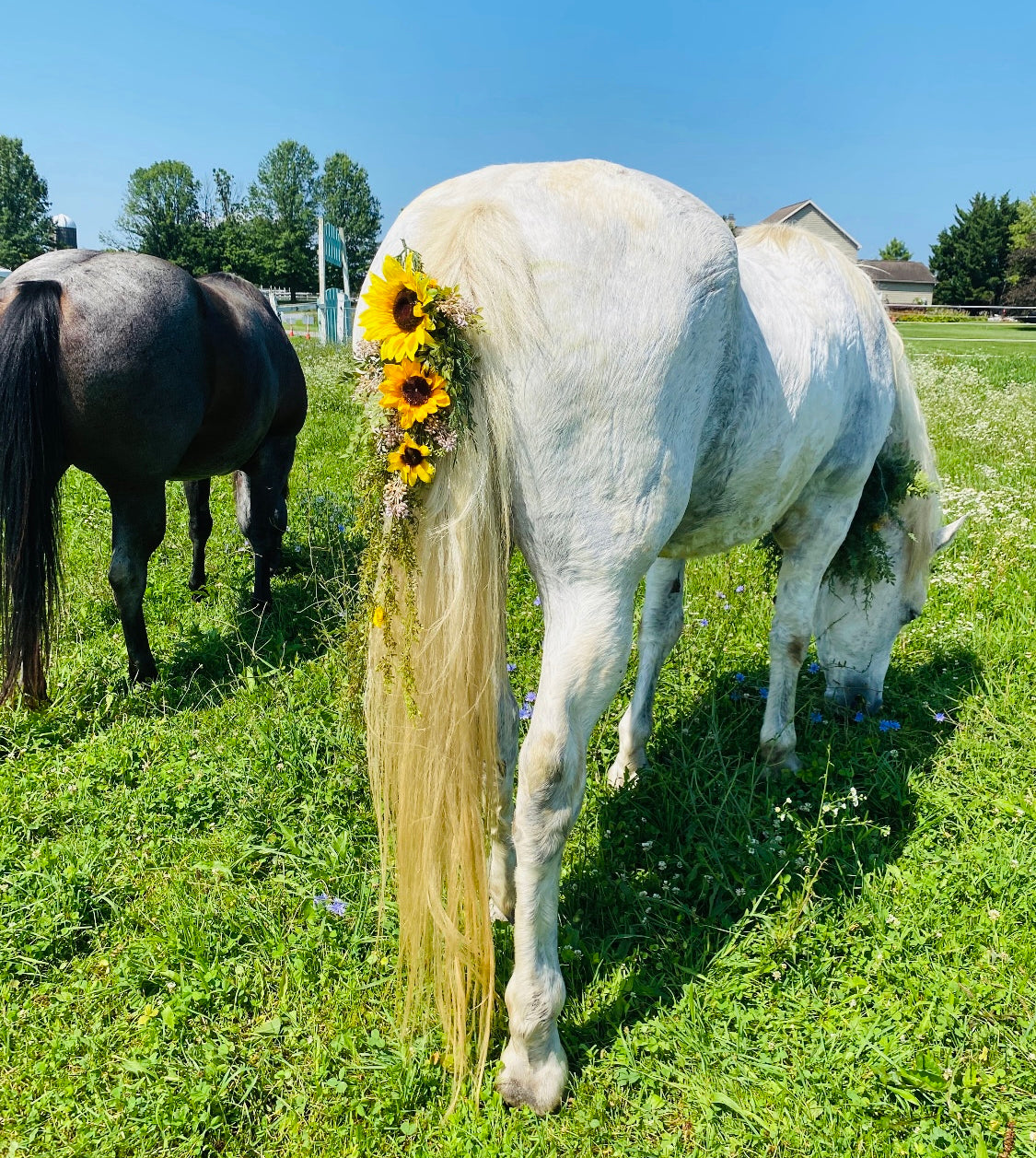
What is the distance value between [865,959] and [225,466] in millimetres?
3936

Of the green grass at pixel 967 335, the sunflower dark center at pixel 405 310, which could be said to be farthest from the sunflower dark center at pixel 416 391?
the green grass at pixel 967 335

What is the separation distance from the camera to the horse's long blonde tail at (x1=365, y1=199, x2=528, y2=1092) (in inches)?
65.1

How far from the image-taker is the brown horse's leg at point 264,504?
15.3ft

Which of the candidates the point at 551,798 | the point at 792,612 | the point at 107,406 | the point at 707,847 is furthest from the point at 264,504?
the point at 551,798

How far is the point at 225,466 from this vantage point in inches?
172

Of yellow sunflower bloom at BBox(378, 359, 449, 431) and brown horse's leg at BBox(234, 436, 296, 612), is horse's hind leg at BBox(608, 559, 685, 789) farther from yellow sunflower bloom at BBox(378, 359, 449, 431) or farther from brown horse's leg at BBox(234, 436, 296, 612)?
brown horse's leg at BBox(234, 436, 296, 612)

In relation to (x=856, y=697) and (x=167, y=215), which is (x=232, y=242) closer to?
(x=167, y=215)

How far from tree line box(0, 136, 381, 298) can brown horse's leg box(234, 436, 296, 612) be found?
64.3 meters

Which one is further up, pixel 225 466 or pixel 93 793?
pixel 225 466

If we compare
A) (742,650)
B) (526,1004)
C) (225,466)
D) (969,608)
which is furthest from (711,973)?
(225,466)

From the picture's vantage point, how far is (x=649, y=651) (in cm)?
322

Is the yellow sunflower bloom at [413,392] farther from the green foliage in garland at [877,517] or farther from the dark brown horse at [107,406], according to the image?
the dark brown horse at [107,406]

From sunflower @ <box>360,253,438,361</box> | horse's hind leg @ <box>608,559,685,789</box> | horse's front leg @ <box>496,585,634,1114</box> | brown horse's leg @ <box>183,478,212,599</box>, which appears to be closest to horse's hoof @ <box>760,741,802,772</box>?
→ horse's hind leg @ <box>608,559,685,789</box>

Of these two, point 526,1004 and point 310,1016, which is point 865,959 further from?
point 310,1016
